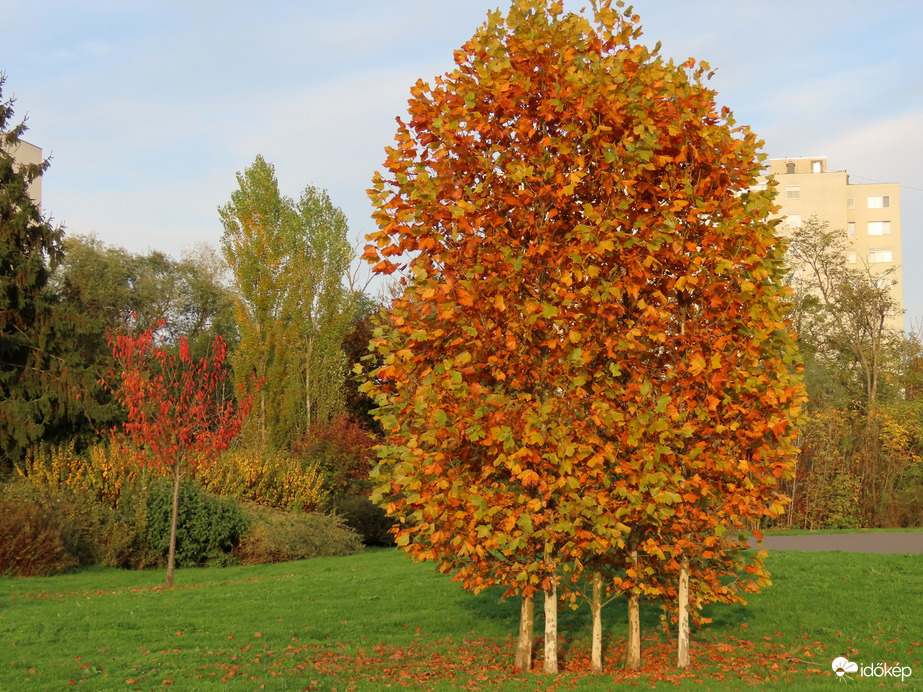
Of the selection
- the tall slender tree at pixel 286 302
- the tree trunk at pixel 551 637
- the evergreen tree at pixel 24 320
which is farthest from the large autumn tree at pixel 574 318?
the tall slender tree at pixel 286 302

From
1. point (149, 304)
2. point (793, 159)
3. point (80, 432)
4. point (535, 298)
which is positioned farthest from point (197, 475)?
point (793, 159)

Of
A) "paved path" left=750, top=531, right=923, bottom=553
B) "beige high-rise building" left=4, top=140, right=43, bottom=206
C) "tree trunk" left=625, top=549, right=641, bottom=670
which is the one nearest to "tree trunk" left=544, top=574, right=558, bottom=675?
"tree trunk" left=625, top=549, right=641, bottom=670

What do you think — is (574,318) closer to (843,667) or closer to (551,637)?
(551,637)

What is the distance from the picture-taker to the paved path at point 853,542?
50.2 ft

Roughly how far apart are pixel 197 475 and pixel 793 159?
5775cm

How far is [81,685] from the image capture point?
647 centimetres

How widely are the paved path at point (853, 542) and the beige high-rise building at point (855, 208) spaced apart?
4431 centimetres

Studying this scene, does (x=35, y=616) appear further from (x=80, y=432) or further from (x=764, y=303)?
(x=80, y=432)

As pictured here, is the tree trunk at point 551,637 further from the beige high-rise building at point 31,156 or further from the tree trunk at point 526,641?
the beige high-rise building at point 31,156

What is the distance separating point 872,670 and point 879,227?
200 ft

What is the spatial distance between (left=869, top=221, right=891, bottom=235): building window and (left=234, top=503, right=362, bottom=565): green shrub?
2127 inches

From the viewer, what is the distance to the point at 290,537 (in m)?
16.8

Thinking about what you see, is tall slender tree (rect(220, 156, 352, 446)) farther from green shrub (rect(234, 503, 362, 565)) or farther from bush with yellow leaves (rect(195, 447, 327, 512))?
green shrub (rect(234, 503, 362, 565))

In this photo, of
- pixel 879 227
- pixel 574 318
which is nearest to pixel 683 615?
pixel 574 318
